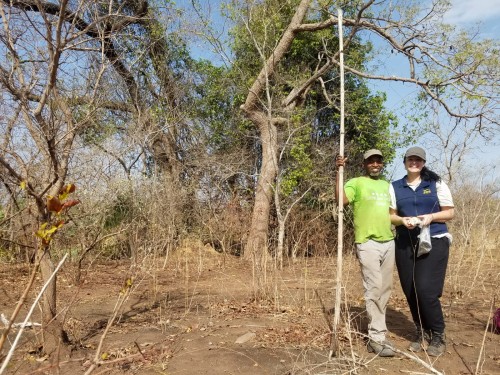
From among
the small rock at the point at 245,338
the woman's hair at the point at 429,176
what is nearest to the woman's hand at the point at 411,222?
the woman's hair at the point at 429,176

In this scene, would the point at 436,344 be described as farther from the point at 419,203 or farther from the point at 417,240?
the point at 419,203

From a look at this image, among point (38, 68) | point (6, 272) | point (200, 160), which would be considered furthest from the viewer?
point (200, 160)

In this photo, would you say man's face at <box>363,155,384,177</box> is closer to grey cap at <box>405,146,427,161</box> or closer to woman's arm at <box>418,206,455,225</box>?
grey cap at <box>405,146,427,161</box>

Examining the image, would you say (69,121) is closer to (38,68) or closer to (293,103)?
(38,68)

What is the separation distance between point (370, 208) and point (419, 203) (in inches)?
15.8

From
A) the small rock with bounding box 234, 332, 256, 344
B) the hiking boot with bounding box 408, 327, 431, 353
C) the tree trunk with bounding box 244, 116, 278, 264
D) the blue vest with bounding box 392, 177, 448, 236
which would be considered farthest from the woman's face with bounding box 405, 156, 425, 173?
the tree trunk with bounding box 244, 116, 278, 264

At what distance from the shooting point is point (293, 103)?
10.8 metres

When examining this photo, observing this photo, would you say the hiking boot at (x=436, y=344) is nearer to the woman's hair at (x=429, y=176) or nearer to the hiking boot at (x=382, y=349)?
the hiking boot at (x=382, y=349)

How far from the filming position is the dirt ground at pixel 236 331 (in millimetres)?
3326

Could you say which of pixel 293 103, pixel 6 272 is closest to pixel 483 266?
pixel 293 103

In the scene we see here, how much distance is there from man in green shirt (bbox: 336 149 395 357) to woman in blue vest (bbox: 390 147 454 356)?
0.14 m

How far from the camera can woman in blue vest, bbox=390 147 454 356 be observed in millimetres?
3498

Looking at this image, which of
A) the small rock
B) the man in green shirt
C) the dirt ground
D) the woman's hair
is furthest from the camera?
the small rock

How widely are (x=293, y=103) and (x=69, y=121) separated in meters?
7.76
